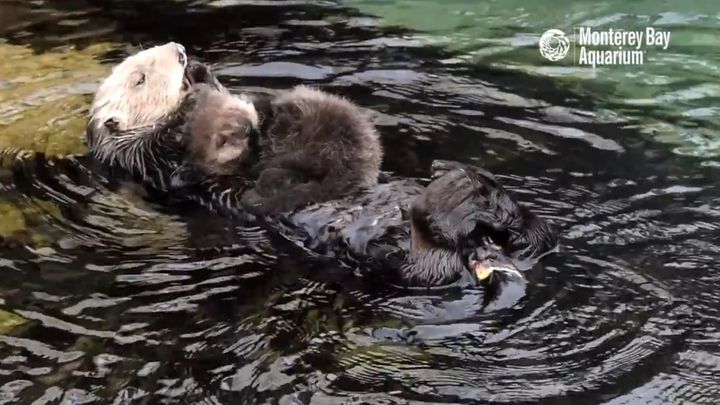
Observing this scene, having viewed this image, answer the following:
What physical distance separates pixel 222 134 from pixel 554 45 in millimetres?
3100

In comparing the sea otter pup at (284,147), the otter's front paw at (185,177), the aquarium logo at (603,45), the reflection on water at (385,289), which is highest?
the aquarium logo at (603,45)

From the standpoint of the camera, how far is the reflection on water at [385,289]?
293 centimetres

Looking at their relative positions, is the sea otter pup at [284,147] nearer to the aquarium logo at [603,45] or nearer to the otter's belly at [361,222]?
the otter's belly at [361,222]

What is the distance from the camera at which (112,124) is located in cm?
456

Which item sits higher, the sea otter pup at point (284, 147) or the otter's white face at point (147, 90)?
the otter's white face at point (147, 90)

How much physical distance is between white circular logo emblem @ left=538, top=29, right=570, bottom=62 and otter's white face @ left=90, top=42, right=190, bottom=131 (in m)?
2.74

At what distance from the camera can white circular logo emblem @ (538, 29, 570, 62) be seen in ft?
20.2

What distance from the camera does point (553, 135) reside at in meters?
4.80

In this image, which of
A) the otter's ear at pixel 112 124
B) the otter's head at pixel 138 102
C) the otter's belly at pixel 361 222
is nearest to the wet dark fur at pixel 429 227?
the otter's belly at pixel 361 222

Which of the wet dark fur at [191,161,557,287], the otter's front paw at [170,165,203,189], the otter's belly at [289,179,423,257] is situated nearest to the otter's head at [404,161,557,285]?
the wet dark fur at [191,161,557,287]

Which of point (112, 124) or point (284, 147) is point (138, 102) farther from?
point (284, 147)

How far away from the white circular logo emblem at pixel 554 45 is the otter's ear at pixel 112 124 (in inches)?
119

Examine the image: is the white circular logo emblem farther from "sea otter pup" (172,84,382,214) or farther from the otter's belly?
the otter's belly

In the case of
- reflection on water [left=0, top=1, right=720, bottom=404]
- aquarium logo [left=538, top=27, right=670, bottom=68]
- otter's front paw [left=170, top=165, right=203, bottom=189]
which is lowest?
reflection on water [left=0, top=1, right=720, bottom=404]
